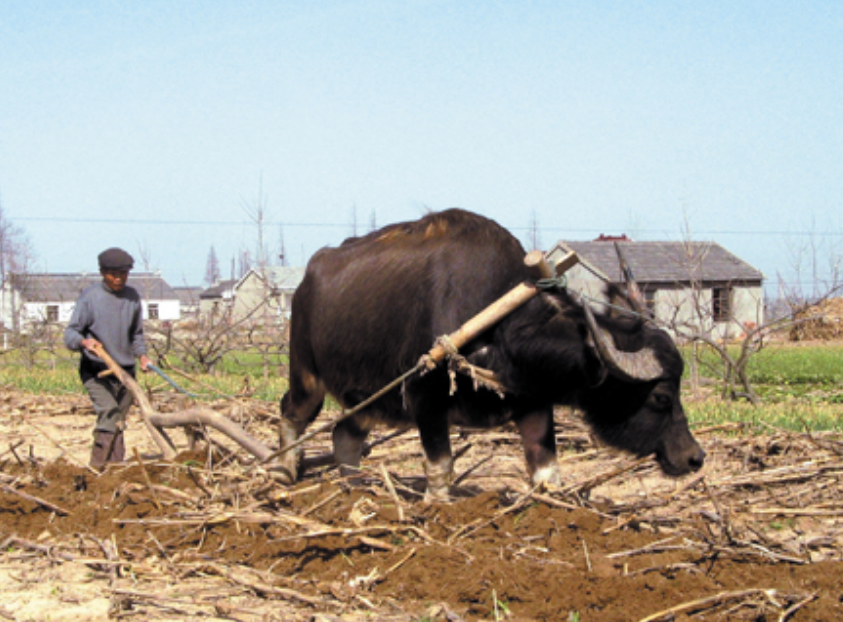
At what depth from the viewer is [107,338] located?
731cm

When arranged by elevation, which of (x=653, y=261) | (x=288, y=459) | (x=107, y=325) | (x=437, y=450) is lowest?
(x=288, y=459)

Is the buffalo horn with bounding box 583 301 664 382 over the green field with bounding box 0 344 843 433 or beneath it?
over

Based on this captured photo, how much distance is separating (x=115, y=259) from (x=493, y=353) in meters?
3.32

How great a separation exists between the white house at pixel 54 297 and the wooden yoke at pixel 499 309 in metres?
8.29

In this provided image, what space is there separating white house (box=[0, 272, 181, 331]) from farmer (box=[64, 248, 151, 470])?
5.25m

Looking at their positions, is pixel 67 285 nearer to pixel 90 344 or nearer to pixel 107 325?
pixel 107 325

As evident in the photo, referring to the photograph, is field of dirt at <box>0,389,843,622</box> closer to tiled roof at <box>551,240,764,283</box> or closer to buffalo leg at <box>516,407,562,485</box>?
buffalo leg at <box>516,407,562,485</box>

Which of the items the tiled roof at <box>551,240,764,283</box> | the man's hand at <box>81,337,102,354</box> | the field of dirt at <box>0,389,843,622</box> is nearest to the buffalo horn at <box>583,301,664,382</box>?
the field of dirt at <box>0,389,843,622</box>

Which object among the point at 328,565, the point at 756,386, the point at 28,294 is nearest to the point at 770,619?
the point at 328,565

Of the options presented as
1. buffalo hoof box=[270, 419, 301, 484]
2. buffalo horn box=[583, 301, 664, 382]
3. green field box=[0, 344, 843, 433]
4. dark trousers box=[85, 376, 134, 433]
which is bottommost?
green field box=[0, 344, 843, 433]

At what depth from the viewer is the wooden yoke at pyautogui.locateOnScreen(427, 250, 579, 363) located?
5262mm

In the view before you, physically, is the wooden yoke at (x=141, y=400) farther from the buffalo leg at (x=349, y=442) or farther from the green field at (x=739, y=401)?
the buffalo leg at (x=349, y=442)

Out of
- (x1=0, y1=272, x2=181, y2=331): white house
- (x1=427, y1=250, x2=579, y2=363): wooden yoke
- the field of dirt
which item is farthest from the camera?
(x1=0, y1=272, x2=181, y2=331): white house

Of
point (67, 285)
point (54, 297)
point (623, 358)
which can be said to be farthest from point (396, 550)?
point (67, 285)
